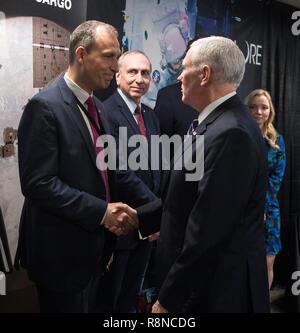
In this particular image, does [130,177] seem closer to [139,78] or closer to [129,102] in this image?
[129,102]

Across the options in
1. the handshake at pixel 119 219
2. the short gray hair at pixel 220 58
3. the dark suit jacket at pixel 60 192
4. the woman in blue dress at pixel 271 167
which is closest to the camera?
the short gray hair at pixel 220 58

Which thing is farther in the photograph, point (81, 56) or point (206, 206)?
point (81, 56)

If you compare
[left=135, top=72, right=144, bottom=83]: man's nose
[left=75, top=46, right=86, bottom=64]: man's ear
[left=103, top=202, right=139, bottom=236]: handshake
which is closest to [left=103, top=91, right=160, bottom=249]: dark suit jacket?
[left=135, top=72, right=144, bottom=83]: man's nose

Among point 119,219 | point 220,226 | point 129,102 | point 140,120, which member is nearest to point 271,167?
point 140,120

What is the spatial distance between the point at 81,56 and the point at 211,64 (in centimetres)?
63

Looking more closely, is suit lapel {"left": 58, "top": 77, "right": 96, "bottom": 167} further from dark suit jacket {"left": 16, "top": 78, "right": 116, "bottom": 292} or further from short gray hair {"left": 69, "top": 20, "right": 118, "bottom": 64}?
short gray hair {"left": 69, "top": 20, "right": 118, "bottom": 64}

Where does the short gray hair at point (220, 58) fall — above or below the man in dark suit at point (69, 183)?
above

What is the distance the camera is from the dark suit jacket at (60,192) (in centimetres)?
161

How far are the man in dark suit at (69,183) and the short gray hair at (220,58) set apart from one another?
52 cm

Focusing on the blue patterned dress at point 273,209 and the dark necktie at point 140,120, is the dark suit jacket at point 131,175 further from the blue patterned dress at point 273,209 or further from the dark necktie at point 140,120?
the blue patterned dress at point 273,209

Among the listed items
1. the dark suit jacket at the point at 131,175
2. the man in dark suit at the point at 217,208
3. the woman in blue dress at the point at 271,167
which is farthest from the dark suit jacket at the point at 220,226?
the woman in blue dress at the point at 271,167

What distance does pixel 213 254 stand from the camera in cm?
137
